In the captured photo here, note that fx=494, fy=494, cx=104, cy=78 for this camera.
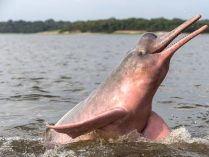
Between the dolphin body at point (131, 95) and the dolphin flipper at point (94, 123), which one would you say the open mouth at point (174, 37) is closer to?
the dolphin body at point (131, 95)

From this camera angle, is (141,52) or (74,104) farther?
(74,104)

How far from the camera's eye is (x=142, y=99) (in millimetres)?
7738

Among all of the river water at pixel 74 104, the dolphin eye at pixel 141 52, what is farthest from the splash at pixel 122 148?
the dolphin eye at pixel 141 52

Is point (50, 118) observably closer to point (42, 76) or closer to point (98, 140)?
point (98, 140)

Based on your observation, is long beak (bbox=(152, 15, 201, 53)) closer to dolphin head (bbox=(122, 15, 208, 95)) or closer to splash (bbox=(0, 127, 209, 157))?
dolphin head (bbox=(122, 15, 208, 95))

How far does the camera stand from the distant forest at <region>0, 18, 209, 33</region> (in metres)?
103

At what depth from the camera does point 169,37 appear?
7.61 metres

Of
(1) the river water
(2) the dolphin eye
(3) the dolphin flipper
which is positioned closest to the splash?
(1) the river water

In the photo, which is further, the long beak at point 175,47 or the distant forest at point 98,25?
the distant forest at point 98,25

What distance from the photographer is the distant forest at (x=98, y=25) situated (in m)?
103

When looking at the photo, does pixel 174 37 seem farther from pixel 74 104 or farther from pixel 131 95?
pixel 74 104

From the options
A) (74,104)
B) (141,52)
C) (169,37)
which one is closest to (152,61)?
(141,52)

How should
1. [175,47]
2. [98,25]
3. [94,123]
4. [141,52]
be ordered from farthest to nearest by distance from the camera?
[98,25] < [141,52] < [94,123] < [175,47]

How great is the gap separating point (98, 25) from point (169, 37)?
397 feet
